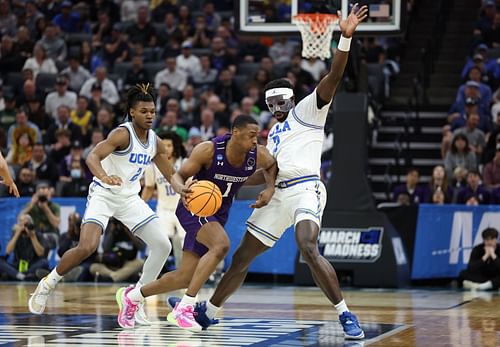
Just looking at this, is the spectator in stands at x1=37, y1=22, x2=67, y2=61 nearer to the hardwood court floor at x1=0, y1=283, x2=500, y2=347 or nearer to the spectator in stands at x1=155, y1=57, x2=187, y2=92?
the spectator in stands at x1=155, y1=57, x2=187, y2=92

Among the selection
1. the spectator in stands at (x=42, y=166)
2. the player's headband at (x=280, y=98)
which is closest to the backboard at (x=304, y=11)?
the player's headband at (x=280, y=98)

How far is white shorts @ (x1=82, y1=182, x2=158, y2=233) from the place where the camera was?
10.9 metres

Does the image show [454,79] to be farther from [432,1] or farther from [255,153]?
[255,153]

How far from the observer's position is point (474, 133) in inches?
747

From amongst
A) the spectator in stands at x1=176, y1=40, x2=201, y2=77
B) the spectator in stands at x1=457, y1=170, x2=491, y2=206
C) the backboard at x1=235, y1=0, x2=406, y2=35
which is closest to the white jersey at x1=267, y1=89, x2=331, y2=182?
the backboard at x1=235, y1=0, x2=406, y2=35

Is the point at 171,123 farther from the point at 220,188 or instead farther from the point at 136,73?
the point at 220,188

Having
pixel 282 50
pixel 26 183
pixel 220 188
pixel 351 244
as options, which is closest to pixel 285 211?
pixel 220 188

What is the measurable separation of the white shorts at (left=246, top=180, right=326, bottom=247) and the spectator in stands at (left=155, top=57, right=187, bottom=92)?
12.6 metres

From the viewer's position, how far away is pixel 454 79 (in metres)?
22.7

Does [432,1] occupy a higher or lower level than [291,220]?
higher

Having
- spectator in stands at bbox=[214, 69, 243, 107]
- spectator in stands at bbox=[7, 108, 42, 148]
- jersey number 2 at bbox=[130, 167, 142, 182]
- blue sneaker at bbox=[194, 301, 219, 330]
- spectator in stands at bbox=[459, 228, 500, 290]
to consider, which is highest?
spectator in stands at bbox=[214, 69, 243, 107]

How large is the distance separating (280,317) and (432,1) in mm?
15017

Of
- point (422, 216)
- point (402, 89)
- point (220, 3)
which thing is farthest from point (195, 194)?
point (220, 3)

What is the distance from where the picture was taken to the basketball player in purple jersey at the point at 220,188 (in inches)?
385
